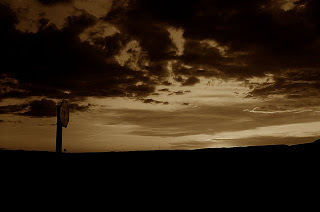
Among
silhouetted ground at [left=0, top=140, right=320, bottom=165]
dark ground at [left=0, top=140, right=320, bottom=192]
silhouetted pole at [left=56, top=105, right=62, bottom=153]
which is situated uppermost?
silhouetted pole at [left=56, top=105, right=62, bottom=153]

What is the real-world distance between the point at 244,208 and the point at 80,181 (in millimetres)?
3442

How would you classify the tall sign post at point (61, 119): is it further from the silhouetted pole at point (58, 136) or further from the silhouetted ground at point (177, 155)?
the silhouetted ground at point (177, 155)

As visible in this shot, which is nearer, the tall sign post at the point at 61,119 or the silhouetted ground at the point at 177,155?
the silhouetted ground at the point at 177,155

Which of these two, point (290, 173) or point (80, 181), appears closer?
point (290, 173)

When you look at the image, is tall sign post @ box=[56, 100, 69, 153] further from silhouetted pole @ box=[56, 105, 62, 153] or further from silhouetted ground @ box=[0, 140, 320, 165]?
silhouetted ground @ box=[0, 140, 320, 165]

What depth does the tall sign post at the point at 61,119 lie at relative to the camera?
7344 millimetres

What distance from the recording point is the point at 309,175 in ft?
18.4

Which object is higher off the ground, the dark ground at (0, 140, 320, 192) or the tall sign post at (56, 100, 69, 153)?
the tall sign post at (56, 100, 69, 153)

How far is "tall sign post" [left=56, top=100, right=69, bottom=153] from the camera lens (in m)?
7.34

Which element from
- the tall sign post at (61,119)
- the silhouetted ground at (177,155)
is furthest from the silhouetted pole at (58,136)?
the silhouetted ground at (177,155)

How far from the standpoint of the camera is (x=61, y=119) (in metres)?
7.49

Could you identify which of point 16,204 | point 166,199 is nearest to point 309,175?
point 166,199

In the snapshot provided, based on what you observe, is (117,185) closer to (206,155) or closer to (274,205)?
(206,155)

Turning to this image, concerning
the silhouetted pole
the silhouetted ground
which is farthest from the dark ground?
the silhouetted pole
